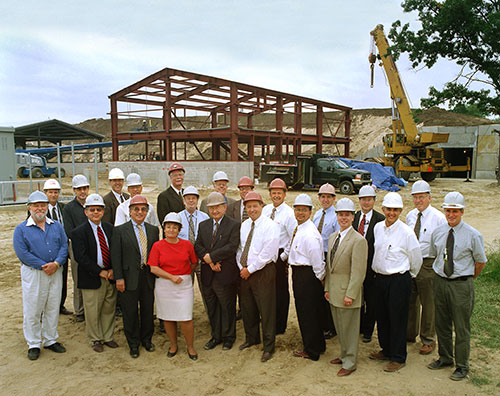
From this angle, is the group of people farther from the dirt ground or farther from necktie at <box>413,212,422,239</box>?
the dirt ground

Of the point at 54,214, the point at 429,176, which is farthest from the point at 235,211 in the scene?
the point at 429,176

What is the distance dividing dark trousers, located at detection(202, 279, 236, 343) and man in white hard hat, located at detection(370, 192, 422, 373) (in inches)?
65.8

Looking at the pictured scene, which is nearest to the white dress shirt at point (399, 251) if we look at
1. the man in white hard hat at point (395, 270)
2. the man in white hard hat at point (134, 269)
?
the man in white hard hat at point (395, 270)

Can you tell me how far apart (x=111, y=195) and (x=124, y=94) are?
20.9 meters

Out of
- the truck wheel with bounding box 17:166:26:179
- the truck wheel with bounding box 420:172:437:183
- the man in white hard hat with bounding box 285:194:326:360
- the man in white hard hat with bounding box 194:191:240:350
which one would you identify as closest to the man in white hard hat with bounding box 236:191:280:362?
the man in white hard hat with bounding box 194:191:240:350

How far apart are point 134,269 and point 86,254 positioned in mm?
576

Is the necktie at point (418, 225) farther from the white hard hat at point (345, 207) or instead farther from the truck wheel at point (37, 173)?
the truck wheel at point (37, 173)

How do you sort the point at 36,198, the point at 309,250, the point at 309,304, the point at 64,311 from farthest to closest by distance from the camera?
the point at 64,311, the point at 36,198, the point at 309,304, the point at 309,250

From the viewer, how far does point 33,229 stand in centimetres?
431

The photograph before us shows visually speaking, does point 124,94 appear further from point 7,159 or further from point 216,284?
point 216,284

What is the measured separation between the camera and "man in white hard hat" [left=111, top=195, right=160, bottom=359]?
4285 mm

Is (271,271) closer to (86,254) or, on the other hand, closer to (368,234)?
(368,234)

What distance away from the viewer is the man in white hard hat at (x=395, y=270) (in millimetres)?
3836

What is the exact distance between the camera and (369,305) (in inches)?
176
